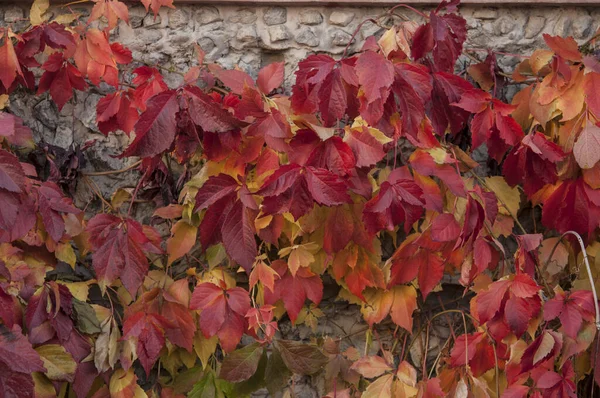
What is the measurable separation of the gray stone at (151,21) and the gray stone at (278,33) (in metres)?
0.34

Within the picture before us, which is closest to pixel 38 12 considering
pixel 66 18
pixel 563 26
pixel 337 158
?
pixel 66 18

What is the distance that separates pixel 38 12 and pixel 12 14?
0.14 meters

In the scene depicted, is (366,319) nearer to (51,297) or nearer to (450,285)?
(450,285)

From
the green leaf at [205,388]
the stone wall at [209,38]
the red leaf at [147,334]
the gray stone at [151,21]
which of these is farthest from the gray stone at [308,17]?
the green leaf at [205,388]

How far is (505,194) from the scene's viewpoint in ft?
7.97

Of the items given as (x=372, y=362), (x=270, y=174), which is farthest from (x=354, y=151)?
(x=372, y=362)

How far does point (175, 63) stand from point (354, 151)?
27.4 inches

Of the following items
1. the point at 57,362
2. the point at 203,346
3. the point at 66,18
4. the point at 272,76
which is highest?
the point at 66,18

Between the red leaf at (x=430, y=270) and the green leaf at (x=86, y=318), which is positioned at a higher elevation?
the red leaf at (x=430, y=270)

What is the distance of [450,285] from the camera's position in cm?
254

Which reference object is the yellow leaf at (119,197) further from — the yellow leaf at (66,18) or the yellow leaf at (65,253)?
the yellow leaf at (66,18)

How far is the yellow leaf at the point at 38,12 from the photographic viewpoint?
2.38 metres

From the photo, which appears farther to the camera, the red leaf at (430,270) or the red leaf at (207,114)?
the red leaf at (430,270)

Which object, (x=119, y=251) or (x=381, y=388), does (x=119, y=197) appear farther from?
(x=381, y=388)
